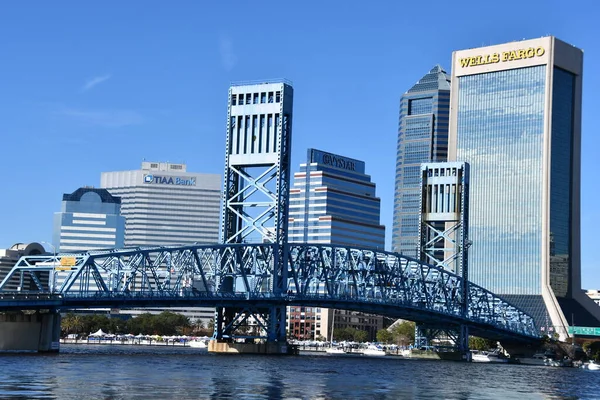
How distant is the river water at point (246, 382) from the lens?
82.9 metres

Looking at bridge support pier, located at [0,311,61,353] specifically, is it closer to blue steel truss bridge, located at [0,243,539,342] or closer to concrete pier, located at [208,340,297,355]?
blue steel truss bridge, located at [0,243,539,342]

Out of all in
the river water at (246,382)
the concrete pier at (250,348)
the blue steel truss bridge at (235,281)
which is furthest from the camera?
the concrete pier at (250,348)

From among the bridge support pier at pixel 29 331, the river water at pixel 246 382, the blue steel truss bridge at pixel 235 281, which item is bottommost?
the river water at pixel 246 382

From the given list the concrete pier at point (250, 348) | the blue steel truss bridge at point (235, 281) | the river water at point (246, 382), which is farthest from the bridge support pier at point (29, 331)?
the concrete pier at point (250, 348)

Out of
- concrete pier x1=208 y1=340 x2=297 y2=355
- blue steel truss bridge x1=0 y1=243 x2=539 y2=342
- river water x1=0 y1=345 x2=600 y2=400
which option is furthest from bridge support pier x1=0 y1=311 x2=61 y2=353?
concrete pier x1=208 y1=340 x2=297 y2=355

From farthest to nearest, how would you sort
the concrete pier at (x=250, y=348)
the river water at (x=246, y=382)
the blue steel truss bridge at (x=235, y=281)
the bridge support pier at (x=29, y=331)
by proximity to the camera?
the concrete pier at (x=250, y=348) → the blue steel truss bridge at (x=235, y=281) → the bridge support pier at (x=29, y=331) → the river water at (x=246, y=382)

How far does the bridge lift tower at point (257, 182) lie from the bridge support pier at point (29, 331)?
96.6ft

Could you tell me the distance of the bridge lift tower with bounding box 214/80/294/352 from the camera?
564 feet

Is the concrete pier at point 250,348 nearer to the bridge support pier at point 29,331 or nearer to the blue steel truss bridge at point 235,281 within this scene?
the blue steel truss bridge at point 235,281

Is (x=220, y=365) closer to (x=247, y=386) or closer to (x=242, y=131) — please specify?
(x=247, y=386)

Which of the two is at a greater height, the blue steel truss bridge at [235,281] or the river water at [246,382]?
the blue steel truss bridge at [235,281]

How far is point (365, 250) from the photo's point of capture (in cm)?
19075

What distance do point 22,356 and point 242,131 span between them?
59.9m

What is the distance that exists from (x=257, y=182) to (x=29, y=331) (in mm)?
46812
